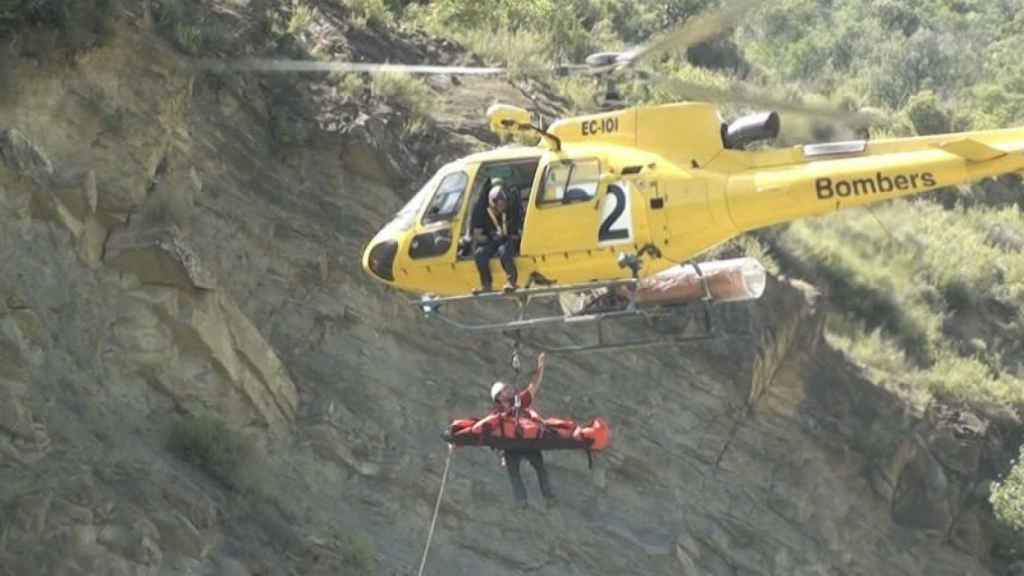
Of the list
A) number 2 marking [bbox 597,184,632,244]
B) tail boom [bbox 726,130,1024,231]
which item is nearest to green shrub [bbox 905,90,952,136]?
tail boom [bbox 726,130,1024,231]

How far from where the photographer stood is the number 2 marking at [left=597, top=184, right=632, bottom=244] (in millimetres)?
20844

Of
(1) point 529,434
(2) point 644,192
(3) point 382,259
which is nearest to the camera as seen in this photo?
(1) point 529,434

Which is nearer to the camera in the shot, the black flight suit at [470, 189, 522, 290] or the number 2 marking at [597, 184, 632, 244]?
the number 2 marking at [597, 184, 632, 244]

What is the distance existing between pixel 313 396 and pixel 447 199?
10.1 feet

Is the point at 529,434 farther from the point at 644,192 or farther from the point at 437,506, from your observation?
the point at 644,192

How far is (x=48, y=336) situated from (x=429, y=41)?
11.1 meters

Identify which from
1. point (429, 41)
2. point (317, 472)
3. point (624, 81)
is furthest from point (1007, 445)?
point (317, 472)

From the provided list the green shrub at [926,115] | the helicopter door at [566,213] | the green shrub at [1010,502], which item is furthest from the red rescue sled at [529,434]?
the green shrub at [926,115]

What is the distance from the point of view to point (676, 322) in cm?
2650

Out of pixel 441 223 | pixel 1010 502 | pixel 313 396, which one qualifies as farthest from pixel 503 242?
pixel 1010 502

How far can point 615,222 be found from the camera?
822 inches

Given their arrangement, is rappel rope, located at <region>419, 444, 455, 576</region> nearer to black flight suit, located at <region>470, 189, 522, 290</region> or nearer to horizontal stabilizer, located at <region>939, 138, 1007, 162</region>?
black flight suit, located at <region>470, 189, 522, 290</region>

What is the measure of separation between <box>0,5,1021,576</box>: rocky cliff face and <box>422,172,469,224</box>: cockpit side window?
2.54m

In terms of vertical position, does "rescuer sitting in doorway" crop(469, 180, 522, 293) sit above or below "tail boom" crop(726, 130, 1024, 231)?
below
